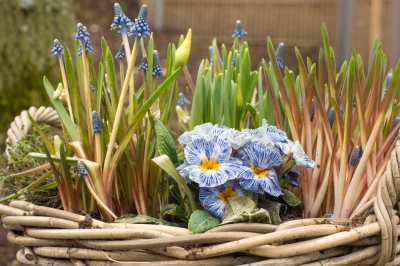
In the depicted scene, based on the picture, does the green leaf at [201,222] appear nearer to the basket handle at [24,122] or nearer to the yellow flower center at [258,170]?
the yellow flower center at [258,170]

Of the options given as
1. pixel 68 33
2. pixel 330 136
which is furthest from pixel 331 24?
pixel 330 136

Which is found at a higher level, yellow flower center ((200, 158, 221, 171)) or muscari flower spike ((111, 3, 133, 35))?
muscari flower spike ((111, 3, 133, 35))

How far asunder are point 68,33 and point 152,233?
6.17 feet

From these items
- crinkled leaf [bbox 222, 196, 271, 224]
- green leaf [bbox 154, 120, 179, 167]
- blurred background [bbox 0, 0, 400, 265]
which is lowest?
blurred background [bbox 0, 0, 400, 265]

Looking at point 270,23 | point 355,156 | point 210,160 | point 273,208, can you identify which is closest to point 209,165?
point 210,160

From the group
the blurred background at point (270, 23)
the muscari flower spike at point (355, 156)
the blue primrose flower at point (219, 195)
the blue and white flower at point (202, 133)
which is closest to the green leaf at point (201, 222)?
the blue primrose flower at point (219, 195)

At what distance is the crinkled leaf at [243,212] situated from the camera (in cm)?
71

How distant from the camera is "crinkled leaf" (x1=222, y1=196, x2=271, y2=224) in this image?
0.71 meters

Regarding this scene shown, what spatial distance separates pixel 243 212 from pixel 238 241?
0.21ft

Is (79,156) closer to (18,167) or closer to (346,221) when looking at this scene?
(18,167)

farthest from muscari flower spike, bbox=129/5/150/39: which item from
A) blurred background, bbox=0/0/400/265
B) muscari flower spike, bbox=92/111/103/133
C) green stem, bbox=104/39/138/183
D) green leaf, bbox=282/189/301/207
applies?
blurred background, bbox=0/0/400/265

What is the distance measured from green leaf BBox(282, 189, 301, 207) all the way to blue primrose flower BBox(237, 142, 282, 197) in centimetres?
7

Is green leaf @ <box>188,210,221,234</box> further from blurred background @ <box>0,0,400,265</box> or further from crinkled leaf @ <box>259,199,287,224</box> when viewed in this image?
blurred background @ <box>0,0,400,265</box>

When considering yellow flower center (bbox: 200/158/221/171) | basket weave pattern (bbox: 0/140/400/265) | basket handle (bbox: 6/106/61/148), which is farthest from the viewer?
basket handle (bbox: 6/106/61/148)
